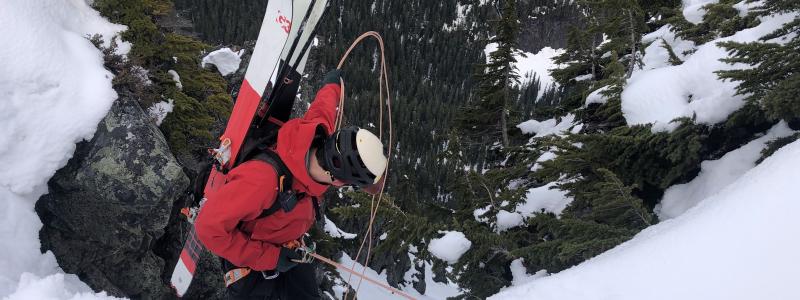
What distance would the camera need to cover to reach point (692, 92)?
5.16 metres

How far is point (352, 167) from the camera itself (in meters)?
3.52

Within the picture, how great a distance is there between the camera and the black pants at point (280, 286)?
15.2 ft

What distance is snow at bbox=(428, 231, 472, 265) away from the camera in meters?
6.23

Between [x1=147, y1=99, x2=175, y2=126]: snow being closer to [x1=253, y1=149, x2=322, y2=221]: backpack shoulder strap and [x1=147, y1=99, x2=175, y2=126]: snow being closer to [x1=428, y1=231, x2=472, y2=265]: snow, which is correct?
[x1=428, y1=231, x2=472, y2=265]: snow

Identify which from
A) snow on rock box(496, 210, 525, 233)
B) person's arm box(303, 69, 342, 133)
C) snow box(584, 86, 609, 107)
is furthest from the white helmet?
snow box(584, 86, 609, 107)

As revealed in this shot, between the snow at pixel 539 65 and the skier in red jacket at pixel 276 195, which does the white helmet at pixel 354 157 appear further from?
the snow at pixel 539 65

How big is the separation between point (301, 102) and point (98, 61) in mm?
10531

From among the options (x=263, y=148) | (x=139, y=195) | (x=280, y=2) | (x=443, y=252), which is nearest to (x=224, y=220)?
(x=263, y=148)

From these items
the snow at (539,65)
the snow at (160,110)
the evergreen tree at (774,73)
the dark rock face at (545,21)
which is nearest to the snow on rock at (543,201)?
the evergreen tree at (774,73)

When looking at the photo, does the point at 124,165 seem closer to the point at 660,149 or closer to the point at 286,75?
the point at 286,75

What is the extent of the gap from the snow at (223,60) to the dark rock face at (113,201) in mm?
7103

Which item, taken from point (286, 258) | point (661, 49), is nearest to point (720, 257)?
point (286, 258)

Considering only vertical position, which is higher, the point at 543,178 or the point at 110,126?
the point at 543,178

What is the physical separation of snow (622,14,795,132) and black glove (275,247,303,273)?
390cm
